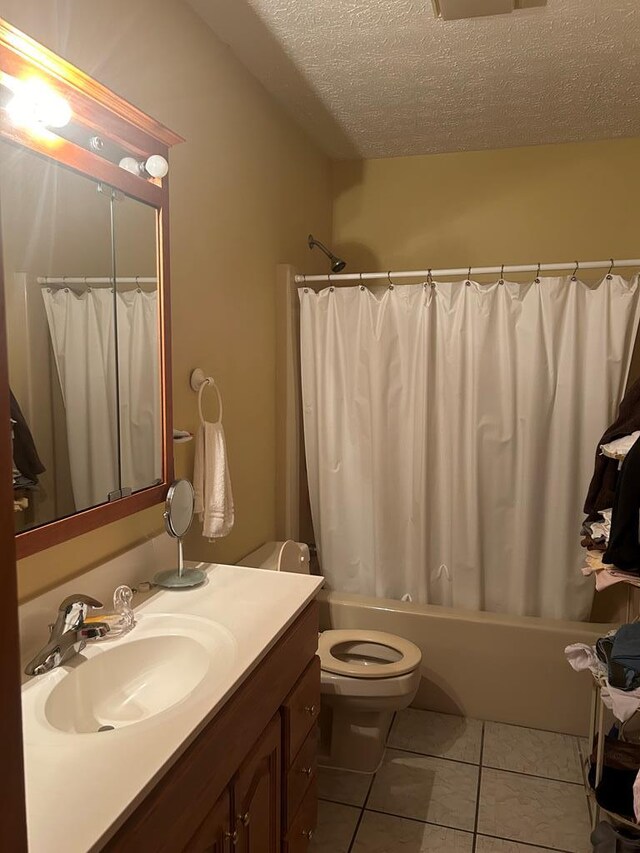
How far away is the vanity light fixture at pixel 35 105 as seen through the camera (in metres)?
1.25

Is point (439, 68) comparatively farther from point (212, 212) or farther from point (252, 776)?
point (252, 776)

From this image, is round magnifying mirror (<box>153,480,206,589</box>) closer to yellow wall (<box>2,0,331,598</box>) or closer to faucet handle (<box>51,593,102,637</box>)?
yellow wall (<box>2,0,331,598</box>)

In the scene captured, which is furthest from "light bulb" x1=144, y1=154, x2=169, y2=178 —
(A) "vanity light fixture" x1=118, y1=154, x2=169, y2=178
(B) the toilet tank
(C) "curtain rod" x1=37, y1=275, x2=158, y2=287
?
(B) the toilet tank

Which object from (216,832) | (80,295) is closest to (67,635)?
(216,832)

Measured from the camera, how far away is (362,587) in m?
2.89

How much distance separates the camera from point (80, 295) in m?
1.47

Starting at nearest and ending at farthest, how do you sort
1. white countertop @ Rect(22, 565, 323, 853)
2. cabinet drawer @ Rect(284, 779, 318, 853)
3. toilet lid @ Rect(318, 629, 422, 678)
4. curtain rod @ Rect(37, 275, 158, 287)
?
1. white countertop @ Rect(22, 565, 323, 853)
2. curtain rod @ Rect(37, 275, 158, 287)
3. cabinet drawer @ Rect(284, 779, 318, 853)
4. toilet lid @ Rect(318, 629, 422, 678)

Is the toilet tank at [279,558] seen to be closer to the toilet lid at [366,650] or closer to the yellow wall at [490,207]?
the toilet lid at [366,650]

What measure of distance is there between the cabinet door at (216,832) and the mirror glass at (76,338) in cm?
68

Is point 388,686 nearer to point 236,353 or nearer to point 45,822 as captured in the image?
point 236,353

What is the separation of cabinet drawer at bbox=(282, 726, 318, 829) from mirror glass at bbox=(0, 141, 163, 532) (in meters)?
0.83

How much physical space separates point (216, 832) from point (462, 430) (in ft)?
6.03

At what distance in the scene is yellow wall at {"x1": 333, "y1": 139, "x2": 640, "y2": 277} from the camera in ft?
10.1

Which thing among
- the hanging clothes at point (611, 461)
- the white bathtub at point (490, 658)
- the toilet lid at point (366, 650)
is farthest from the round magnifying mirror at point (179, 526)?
the hanging clothes at point (611, 461)
